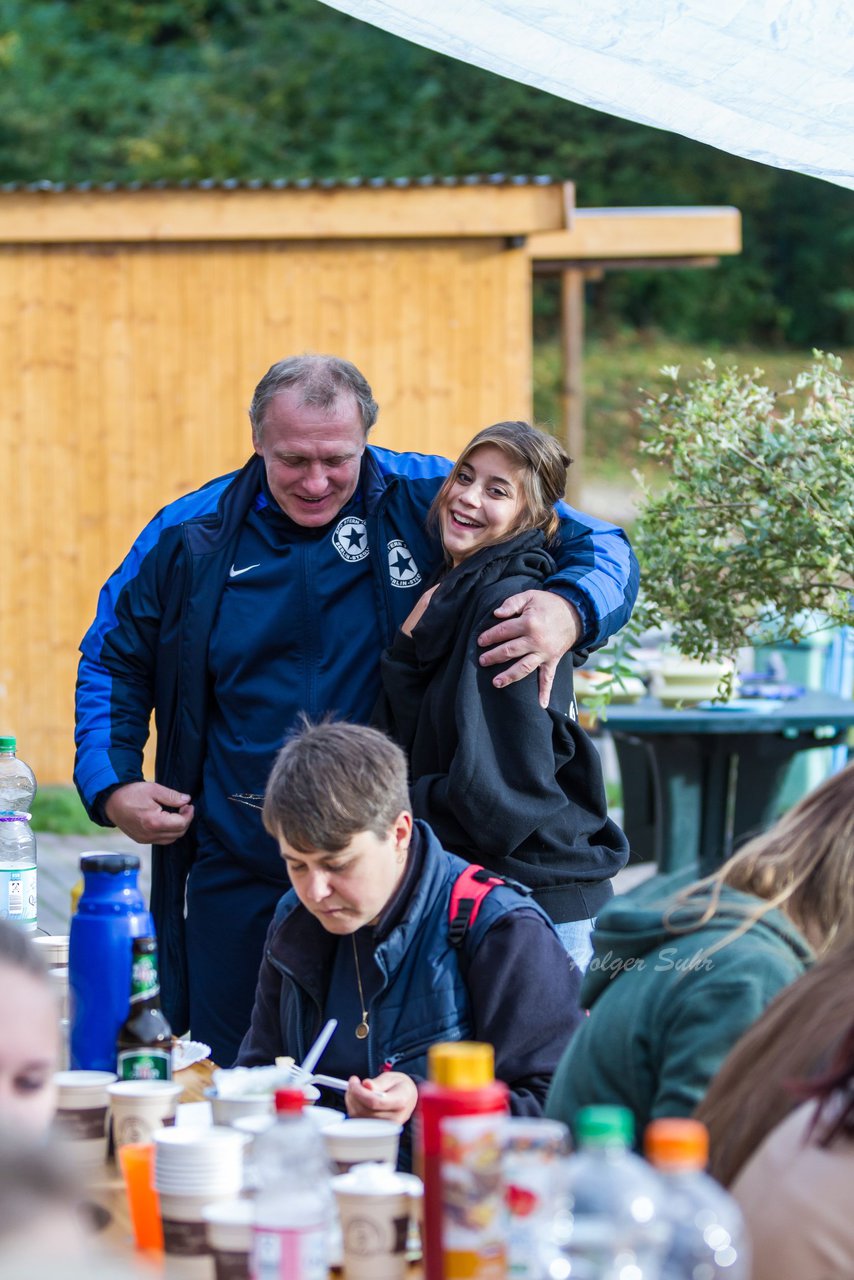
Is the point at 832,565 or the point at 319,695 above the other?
the point at 832,565

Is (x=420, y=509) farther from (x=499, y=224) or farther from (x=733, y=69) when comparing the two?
(x=499, y=224)

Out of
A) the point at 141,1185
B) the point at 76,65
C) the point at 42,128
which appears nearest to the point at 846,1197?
the point at 141,1185

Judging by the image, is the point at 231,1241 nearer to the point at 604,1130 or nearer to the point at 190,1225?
the point at 190,1225

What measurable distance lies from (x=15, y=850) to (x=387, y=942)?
1356 millimetres

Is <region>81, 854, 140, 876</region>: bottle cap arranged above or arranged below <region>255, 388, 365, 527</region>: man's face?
below

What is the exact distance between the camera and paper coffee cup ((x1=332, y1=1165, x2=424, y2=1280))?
1.97 m

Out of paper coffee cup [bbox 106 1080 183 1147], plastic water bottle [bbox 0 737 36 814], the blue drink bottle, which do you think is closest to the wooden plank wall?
plastic water bottle [bbox 0 737 36 814]

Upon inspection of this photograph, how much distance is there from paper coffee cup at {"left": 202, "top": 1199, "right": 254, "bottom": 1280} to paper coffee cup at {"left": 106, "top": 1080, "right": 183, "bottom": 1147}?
37 cm

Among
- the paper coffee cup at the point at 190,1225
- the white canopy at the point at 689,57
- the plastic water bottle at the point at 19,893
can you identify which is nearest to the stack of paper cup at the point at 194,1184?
the paper coffee cup at the point at 190,1225

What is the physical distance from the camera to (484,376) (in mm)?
10531

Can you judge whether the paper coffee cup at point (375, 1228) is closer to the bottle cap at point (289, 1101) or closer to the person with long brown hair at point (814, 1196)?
the bottle cap at point (289, 1101)

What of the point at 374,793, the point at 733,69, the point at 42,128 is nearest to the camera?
the point at 374,793

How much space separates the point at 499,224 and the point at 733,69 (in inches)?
286

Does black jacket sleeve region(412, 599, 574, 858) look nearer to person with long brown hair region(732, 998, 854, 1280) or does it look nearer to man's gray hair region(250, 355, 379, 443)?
man's gray hair region(250, 355, 379, 443)
